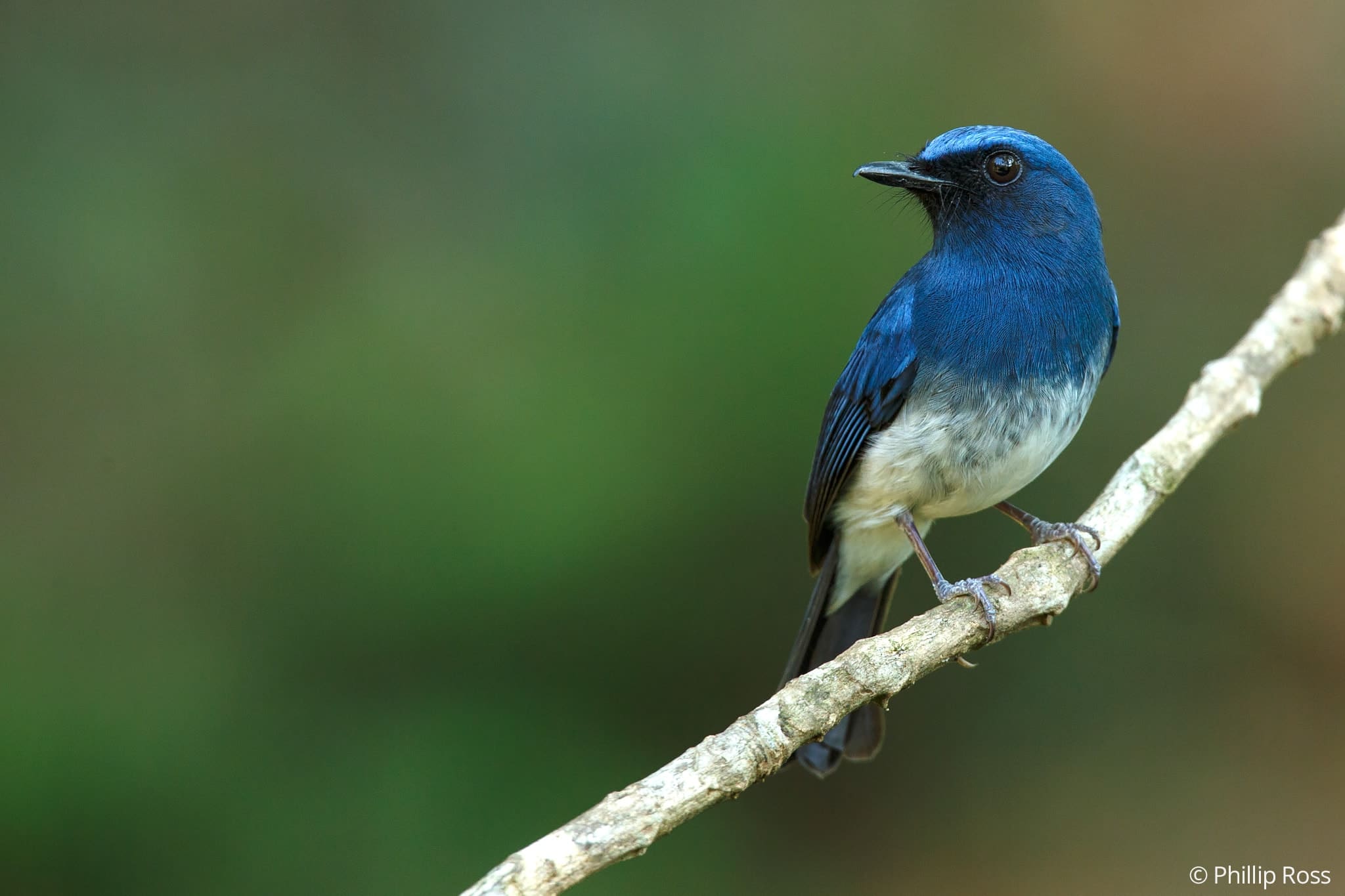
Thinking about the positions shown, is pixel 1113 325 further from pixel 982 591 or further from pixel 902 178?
pixel 982 591

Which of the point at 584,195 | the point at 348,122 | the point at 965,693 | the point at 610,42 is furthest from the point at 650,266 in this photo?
the point at 965,693

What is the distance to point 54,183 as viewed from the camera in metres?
6.00

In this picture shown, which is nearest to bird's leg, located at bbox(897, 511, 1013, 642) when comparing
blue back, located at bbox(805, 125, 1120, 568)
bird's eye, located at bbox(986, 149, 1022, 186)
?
blue back, located at bbox(805, 125, 1120, 568)

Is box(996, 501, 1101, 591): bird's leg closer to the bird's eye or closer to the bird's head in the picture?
the bird's head

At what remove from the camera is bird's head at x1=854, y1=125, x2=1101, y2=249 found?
4172mm

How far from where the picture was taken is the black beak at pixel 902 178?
13.8 ft

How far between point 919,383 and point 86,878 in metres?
3.74

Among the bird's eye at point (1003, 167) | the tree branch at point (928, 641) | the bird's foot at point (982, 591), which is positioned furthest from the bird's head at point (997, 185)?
the bird's foot at point (982, 591)

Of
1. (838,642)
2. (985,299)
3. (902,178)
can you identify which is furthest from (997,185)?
(838,642)

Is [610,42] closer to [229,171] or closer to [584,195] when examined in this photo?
[584,195]

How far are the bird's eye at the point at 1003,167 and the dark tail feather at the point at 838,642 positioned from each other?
1335 millimetres

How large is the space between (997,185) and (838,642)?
169 centimetres

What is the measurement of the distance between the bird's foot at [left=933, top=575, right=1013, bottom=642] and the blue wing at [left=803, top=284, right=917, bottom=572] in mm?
706

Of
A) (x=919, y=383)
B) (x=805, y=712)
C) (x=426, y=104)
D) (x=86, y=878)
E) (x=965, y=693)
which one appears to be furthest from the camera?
(x=426, y=104)
